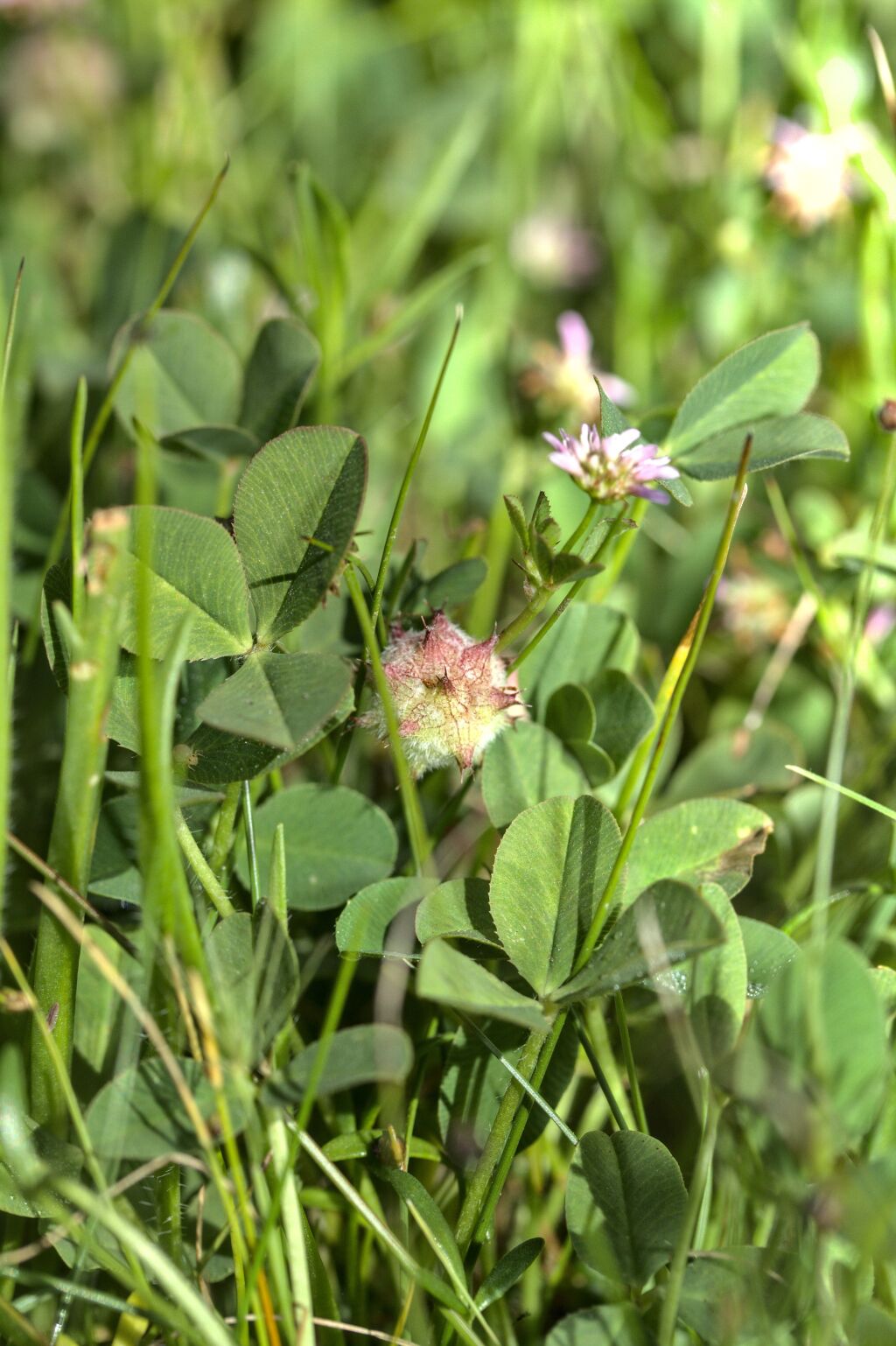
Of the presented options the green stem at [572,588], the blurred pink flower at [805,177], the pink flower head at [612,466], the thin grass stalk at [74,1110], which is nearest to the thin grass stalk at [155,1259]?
the thin grass stalk at [74,1110]

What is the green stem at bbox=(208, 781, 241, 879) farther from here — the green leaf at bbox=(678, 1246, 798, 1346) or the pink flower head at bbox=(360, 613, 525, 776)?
the green leaf at bbox=(678, 1246, 798, 1346)

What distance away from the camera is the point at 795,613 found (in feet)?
3.59

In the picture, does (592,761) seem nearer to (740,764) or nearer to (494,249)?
(740,764)

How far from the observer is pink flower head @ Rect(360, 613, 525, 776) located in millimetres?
701

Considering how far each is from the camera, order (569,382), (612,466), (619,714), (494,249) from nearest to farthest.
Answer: (612,466)
(619,714)
(569,382)
(494,249)

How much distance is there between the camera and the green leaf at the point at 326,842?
0.77 meters

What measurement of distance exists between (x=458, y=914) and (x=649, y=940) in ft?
0.39

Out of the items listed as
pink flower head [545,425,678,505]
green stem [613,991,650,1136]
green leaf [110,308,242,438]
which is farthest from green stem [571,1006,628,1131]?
green leaf [110,308,242,438]

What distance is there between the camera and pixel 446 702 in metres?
0.70

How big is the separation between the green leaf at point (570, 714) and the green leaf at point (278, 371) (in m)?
0.32

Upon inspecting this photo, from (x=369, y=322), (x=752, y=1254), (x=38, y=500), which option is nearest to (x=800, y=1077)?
(x=752, y=1254)

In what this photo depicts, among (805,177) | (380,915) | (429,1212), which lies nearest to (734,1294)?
(429,1212)

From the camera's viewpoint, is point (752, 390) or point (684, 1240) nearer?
point (684, 1240)

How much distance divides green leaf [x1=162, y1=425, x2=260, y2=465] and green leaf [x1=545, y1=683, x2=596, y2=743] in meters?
0.33
